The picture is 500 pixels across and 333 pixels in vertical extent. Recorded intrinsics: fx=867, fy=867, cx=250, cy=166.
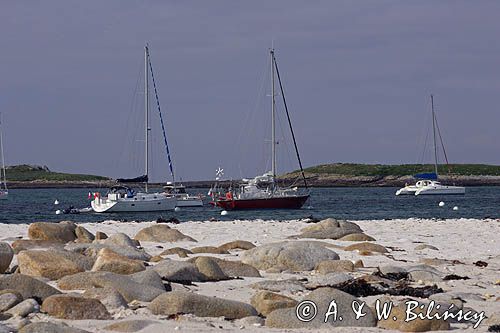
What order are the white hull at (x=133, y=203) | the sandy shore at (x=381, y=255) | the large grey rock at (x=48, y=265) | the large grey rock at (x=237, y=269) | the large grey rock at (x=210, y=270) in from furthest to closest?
the white hull at (x=133, y=203)
the large grey rock at (x=237, y=269)
the large grey rock at (x=210, y=270)
the large grey rock at (x=48, y=265)
the sandy shore at (x=381, y=255)

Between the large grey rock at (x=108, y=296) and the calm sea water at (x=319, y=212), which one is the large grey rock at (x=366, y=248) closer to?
the large grey rock at (x=108, y=296)

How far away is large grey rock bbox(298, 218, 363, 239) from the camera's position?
21.5 metres

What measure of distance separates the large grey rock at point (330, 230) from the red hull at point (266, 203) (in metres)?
34.4

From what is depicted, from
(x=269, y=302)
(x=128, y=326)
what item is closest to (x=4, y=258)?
(x=128, y=326)

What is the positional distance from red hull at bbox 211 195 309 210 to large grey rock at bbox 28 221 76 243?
125 feet

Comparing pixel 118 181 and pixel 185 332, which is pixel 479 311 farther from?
pixel 118 181

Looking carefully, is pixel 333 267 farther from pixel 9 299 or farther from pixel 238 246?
pixel 9 299

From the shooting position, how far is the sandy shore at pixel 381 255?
33.3ft

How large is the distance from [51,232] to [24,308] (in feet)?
29.7

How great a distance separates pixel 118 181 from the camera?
60688 millimetres

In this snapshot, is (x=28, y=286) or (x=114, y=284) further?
(x=114, y=284)

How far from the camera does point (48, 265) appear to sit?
1266cm

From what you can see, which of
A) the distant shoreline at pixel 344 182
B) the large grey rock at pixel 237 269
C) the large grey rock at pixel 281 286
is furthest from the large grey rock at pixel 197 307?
the distant shoreline at pixel 344 182

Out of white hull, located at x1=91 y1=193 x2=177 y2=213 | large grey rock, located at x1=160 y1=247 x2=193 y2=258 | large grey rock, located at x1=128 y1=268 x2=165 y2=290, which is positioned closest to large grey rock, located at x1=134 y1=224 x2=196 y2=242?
large grey rock, located at x1=160 y1=247 x2=193 y2=258
